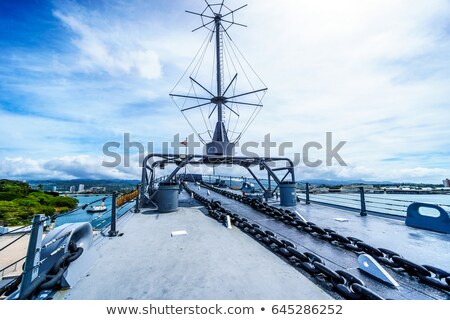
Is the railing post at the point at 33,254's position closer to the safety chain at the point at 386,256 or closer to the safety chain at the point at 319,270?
the safety chain at the point at 319,270

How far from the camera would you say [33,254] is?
6.16 feet

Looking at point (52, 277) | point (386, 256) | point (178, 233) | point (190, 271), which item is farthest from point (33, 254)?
point (386, 256)

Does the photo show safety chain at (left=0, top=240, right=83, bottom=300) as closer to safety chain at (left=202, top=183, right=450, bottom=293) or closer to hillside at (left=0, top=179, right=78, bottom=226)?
safety chain at (left=202, top=183, right=450, bottom=293)

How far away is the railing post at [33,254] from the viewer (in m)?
1.80

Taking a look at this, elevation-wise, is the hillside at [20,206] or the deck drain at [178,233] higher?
the deck drain at [178,233]

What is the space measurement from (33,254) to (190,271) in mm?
1532

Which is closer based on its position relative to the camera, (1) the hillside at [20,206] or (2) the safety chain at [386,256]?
(2) the safety chain at [386,256]

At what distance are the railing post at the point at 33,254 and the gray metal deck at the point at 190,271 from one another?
11.3 inches

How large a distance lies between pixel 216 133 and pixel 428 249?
921cm

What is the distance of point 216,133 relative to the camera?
437 inches

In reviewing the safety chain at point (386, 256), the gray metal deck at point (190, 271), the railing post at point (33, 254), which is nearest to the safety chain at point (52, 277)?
the railing post at point (33, 254)

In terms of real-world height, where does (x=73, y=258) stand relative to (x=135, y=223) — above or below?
above
